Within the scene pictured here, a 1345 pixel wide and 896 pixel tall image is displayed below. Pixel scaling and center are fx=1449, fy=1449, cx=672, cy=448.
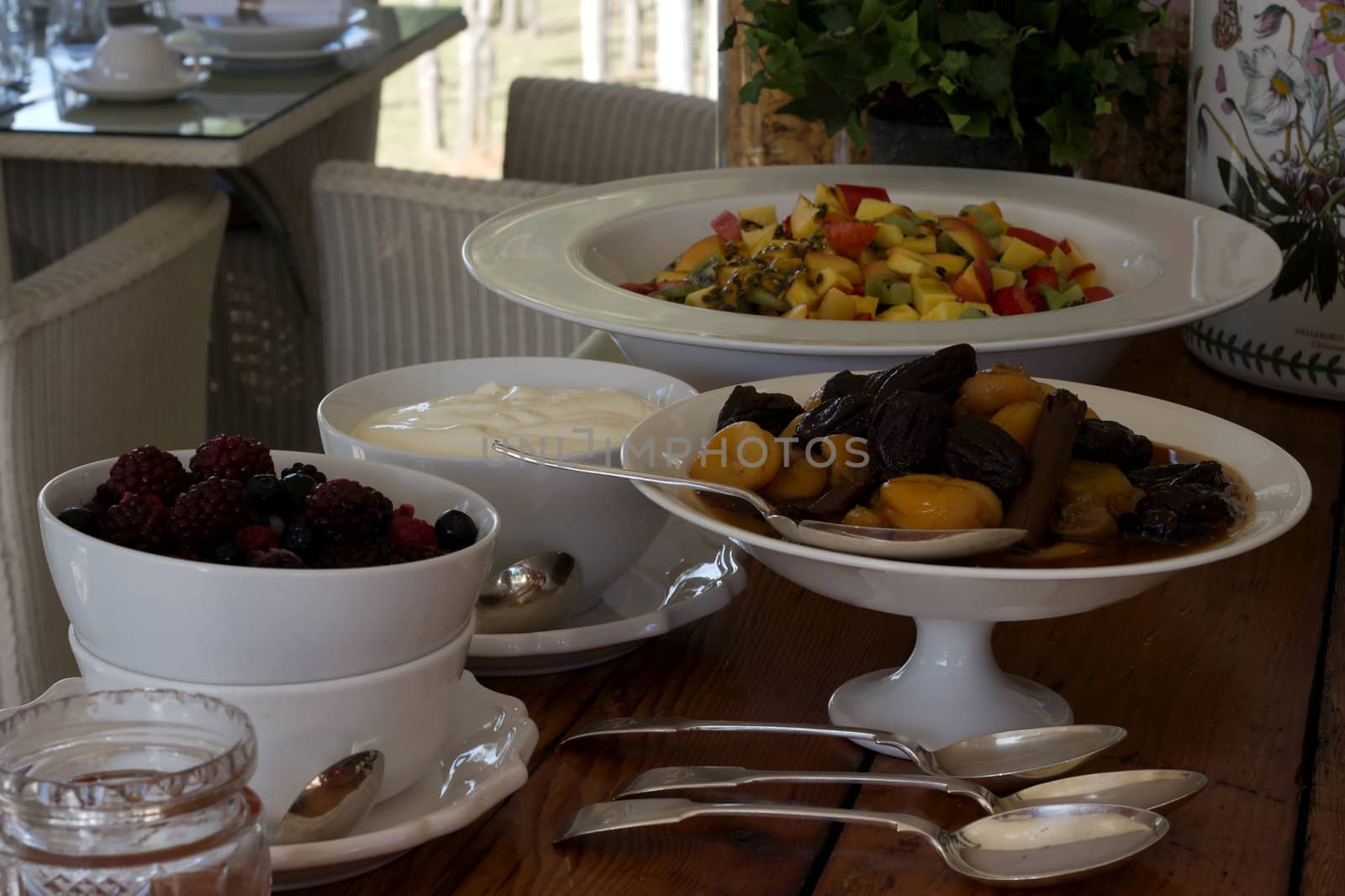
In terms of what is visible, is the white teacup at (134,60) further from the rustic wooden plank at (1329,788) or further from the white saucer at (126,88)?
the rustic wooden plank at (1329,788)

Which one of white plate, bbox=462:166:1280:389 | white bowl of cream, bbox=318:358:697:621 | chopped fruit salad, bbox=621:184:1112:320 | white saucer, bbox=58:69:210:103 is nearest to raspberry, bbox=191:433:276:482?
white bowl of cream, bbox=318:358:697:621

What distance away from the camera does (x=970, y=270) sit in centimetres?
102

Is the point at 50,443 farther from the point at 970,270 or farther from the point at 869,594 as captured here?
the point at 869,594

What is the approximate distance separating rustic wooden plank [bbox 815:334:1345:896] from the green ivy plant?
1.29 feet

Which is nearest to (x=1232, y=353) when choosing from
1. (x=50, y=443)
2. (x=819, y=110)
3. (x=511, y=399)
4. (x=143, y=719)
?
(x=819, y=110)

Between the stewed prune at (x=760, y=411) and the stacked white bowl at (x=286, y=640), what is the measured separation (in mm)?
174

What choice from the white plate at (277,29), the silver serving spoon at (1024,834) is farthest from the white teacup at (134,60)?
the silver serving spoon at (1024,834)

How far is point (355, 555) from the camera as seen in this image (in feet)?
1.82

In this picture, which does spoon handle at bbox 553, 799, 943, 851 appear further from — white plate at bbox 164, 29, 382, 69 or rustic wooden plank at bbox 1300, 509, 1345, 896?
white plate at bbox 164, 29, 382, 69

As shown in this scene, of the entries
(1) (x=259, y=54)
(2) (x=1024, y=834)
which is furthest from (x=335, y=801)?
(1) (x=259, y=54)

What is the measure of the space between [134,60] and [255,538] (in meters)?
1.82

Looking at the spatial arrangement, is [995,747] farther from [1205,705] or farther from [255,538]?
[255,538]

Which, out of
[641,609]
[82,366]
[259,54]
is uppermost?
[259,54]

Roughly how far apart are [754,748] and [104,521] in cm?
29
